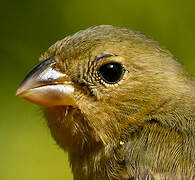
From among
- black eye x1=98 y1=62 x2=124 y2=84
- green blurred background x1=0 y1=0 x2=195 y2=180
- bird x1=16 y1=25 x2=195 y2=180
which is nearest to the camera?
bird x1=16 y1=25 x2=195 y2=180

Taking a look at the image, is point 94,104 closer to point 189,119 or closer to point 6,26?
point 189,119

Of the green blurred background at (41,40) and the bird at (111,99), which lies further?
the green blurred background at (41,40)

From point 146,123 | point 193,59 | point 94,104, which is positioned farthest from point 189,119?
point 193,59

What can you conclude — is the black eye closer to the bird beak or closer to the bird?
the bird

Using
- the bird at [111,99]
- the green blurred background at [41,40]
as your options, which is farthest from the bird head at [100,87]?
the green blurred background at [41,40]

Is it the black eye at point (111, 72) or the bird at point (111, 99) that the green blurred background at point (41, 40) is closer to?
the bird at point (111, 99)

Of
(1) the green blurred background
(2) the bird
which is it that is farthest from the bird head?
(1) the green blurred background
